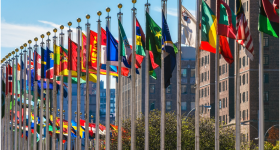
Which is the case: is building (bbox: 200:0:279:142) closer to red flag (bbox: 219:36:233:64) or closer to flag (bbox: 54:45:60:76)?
flag (bbox: 54:45:60:76)

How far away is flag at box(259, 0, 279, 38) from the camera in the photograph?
A: 28.5 metres

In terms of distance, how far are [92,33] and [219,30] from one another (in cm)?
1674

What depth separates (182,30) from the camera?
35.7m

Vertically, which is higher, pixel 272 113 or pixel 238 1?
pixel 238 1

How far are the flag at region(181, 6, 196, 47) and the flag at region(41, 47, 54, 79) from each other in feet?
64.2

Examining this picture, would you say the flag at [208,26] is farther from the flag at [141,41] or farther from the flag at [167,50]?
the flag at [141,41]

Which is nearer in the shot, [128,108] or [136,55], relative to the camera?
[136,55]

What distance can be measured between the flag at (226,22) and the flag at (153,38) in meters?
6.15

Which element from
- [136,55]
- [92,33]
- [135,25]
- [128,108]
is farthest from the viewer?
[128,108]

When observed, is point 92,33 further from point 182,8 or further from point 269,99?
point 269,99

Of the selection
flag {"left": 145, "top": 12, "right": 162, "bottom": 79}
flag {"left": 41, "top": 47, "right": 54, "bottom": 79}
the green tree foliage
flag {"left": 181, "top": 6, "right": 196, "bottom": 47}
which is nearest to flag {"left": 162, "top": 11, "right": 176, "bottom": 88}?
flag {"left": 145, "top": 12, "right": 162, "bottom": 79}

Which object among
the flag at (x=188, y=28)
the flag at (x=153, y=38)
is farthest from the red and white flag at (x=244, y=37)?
the flag at (x=153, y=38)

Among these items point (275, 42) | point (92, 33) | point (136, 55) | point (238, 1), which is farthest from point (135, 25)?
point (275, 42)

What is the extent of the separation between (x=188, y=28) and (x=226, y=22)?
142 inches
